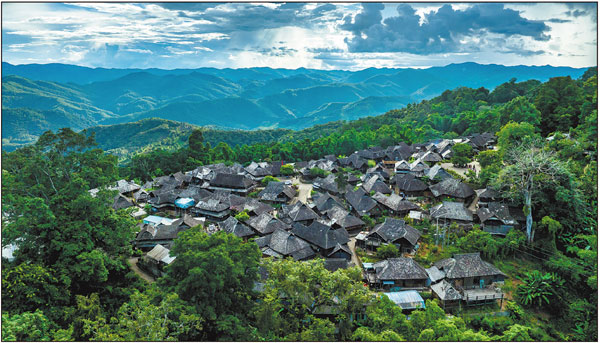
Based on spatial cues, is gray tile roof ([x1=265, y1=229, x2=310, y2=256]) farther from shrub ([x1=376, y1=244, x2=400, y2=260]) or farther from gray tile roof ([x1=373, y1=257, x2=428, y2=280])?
gray tile roof ([x1=373, y1=257, x2=428, y2=280])

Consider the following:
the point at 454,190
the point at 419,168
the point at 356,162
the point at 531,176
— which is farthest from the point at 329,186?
the point at 531,176

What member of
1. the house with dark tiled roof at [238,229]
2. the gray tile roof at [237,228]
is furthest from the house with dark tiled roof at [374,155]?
the gray tile roof at [237,228]

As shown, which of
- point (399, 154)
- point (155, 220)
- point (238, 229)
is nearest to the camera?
point (238, 229)

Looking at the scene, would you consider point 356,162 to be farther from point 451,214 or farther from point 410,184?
point 451,214

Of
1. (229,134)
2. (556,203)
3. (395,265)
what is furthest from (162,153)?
(229,134)

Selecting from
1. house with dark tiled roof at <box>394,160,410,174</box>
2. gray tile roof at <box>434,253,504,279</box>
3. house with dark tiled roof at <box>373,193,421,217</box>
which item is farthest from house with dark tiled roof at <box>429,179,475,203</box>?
gray tile roof at <box>434,253,504,279</box>

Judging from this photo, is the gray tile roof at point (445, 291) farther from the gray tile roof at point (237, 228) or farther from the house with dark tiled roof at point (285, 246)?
the gray tile roof at point (237, 228)

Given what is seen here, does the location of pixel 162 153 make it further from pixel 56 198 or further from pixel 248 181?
pixel 56 198
